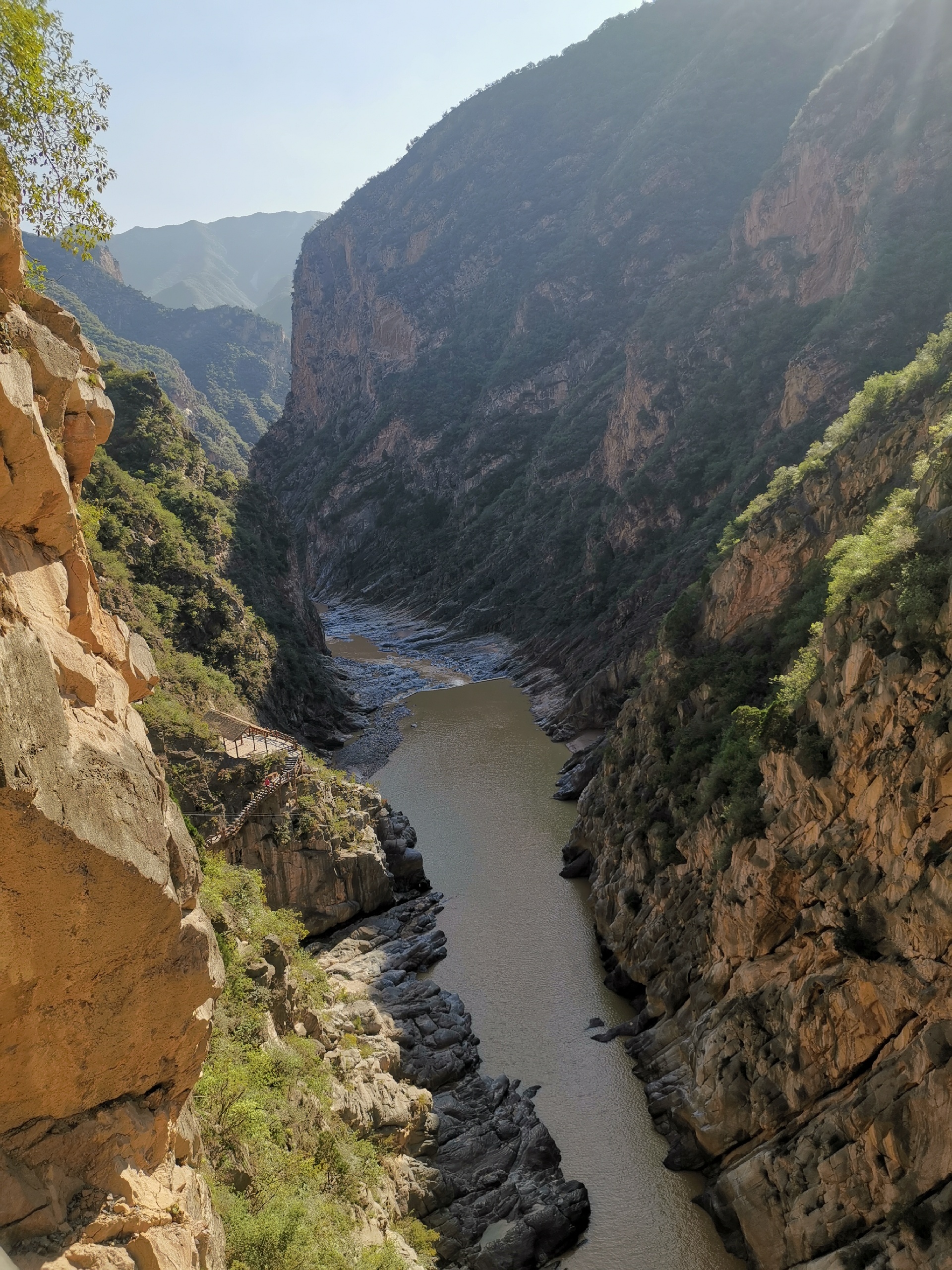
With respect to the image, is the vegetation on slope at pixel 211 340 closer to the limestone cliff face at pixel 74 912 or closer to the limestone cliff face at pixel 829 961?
the limestone cliff face at pixel 829 961

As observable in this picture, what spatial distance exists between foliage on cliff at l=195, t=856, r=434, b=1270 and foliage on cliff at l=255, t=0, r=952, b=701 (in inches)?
1231

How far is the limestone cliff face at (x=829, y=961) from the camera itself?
1258 centimetres

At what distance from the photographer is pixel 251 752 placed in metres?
25.5

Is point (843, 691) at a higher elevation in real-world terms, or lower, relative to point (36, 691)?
lower

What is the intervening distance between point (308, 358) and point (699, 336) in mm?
76434

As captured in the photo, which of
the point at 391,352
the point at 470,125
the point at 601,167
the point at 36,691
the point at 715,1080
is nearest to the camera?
the point at 36,691

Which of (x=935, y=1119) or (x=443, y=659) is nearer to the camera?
(x=935, y=1119)

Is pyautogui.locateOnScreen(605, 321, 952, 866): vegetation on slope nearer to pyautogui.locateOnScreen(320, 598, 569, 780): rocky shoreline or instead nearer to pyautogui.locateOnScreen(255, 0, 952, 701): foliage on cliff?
pyautogui.locateOnScreen(320, 598, 569, 780): rocky shoreline

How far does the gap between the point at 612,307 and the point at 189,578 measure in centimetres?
6490

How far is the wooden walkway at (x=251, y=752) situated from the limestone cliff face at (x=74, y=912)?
15.0 meters

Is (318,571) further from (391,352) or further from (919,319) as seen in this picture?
(919,319)

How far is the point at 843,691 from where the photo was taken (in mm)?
15852

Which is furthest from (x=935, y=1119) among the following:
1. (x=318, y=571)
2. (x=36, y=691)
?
(x=318, y=571)

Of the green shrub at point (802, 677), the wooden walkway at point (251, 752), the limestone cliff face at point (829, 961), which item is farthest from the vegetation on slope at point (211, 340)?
the limestone cliff face at point (829, 961)
